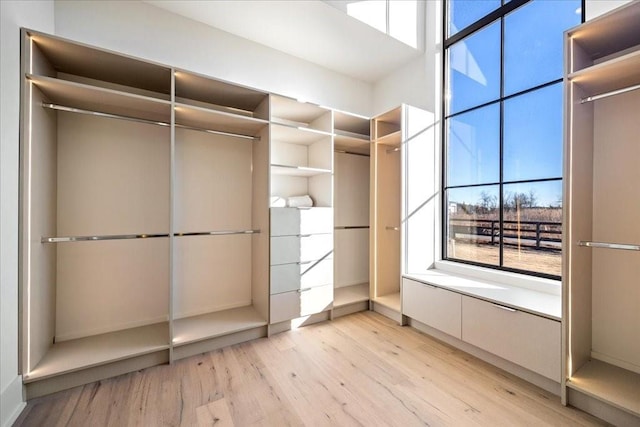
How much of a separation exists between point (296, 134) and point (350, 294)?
196cm

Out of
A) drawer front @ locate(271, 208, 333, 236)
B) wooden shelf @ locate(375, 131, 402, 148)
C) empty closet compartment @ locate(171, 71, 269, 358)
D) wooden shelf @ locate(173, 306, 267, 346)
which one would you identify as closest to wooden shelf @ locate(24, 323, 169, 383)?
wooden shelf @ locate(173, 306, 267, 346)

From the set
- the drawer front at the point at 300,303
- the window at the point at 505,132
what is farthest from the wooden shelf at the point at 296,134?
the drawer front at the point at 300,303

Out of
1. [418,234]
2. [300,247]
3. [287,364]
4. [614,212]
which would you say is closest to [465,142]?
[418,234]

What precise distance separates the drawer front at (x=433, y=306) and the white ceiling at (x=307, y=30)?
8.41 ft

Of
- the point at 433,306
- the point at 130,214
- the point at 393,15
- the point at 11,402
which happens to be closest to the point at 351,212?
the point at 433,306

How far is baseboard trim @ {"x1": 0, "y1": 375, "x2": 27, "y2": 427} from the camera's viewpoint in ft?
4.54

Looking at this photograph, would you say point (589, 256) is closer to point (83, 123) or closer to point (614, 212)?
point (614, 212)

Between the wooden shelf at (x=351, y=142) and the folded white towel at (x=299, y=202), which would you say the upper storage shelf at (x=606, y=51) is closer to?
the wooden shelf at (x=351, y=142)

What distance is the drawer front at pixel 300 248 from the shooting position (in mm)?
2455

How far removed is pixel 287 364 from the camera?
2018mm

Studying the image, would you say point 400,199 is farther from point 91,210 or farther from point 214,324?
point 91,210

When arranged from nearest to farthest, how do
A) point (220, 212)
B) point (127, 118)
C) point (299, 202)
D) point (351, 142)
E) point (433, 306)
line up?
1. point (127, 118)
2. point (433, 306)
3. point (220, 212)
4. point (299, 202)
5. point (351, 142)

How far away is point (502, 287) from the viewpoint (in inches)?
87.5

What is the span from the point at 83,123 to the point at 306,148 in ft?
6.62
